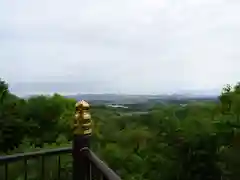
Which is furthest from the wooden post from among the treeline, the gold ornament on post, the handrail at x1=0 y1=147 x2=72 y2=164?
the treeline

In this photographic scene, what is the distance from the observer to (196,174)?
17.8 feet

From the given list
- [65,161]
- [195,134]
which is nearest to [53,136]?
[195,134]

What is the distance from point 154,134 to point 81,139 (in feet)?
13.2

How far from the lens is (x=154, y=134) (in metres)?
5.70

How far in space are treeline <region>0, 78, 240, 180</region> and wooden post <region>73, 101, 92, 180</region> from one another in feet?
10.5

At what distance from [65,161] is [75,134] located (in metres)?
0.89

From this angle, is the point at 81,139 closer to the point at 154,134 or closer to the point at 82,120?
the point at 82,120

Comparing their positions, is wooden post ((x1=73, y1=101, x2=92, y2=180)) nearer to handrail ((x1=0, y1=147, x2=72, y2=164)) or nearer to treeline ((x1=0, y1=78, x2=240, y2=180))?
handrail ((x1=0, y1=147, x2=72, y2=164))

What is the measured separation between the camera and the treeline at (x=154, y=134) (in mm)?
5234

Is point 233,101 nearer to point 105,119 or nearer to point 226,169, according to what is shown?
point 226,169

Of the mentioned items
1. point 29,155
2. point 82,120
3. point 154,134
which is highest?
point 82,120

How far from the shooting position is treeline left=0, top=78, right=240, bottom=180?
5234mm

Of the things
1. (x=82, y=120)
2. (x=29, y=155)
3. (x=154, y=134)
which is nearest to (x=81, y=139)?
(x=82, y=120)

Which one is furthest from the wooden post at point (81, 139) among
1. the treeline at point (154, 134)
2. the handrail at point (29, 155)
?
the treeline at point (154, 134)
